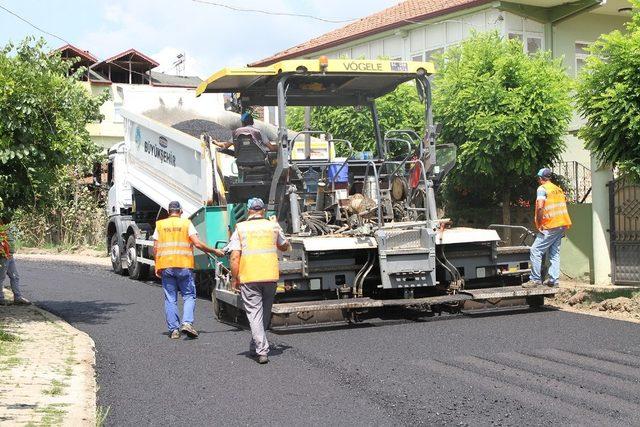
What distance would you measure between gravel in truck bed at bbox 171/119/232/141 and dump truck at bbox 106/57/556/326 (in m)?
1.43

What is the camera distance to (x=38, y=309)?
1130 cm

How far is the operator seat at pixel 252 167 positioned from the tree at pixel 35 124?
1809 millimetres

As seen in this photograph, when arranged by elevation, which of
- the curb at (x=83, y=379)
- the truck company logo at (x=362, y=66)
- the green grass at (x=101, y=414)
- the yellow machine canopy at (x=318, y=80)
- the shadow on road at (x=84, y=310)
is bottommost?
the green grass at (x=101, y=414)

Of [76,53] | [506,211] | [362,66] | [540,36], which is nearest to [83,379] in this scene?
[362,66]

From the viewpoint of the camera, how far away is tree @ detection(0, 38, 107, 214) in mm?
9039

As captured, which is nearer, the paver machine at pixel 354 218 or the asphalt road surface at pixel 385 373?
the asphalt road surface at pixel 385 373

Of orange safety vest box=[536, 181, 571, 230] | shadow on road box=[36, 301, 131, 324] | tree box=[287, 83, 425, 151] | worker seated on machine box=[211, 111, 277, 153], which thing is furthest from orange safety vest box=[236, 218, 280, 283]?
orange safety vest box=[536, 181, 571, 230]

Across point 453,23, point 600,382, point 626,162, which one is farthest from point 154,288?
point 453,23

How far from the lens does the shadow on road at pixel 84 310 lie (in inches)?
412

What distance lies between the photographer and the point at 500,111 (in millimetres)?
13938

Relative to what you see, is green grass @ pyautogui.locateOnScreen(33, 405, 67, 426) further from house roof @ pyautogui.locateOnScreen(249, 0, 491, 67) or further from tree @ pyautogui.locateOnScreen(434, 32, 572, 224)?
house roof @ pyautogui.locateOnScreen(249, 0, 491, 67)

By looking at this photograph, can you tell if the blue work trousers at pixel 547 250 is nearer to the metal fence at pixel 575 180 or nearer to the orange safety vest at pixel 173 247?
the orange safety vest at pixel 173 247

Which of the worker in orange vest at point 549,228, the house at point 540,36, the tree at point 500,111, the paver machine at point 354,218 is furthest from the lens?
the tree at point 500,111

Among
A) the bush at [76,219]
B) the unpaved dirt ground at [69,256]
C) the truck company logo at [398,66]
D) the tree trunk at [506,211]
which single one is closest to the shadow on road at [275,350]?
the truck company logo at [398,66]
